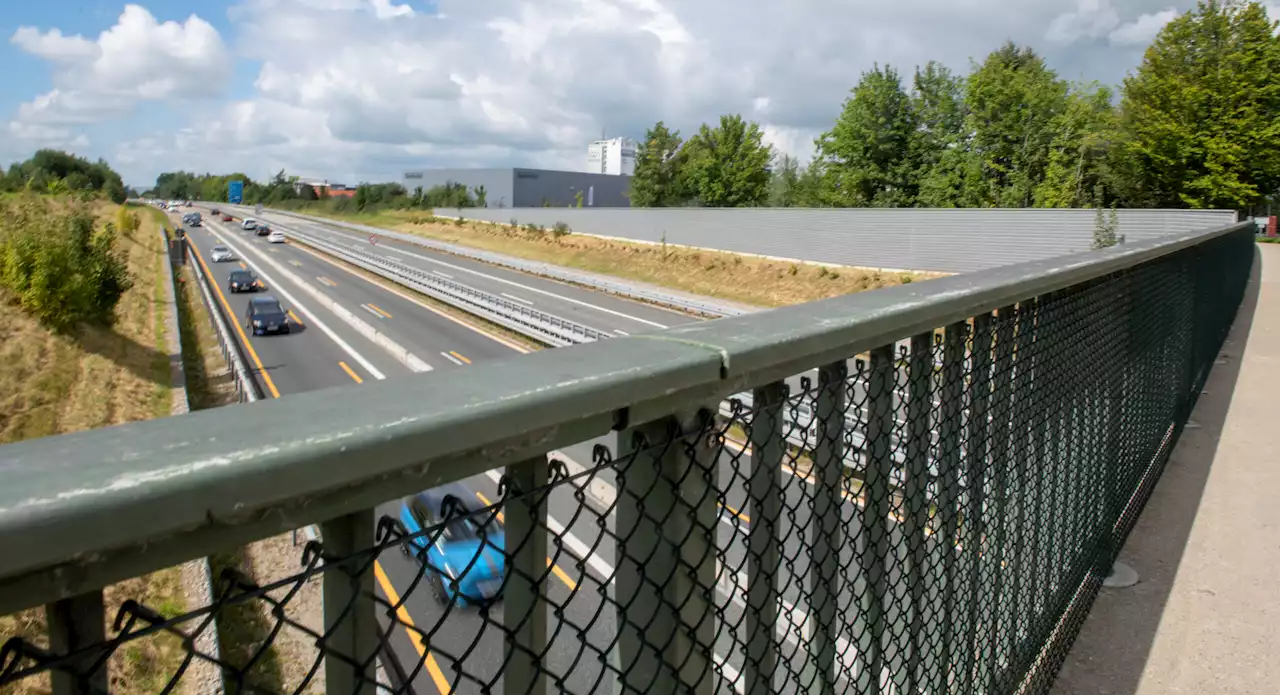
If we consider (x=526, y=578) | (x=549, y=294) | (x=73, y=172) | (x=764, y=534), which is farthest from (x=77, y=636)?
(x=73, y=172)

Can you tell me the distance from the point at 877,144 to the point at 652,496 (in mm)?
54624

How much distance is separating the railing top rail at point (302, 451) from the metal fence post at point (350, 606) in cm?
6

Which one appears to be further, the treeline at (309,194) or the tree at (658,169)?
the treeline at (309,194)

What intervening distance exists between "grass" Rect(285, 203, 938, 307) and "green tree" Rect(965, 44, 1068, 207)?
13.5m

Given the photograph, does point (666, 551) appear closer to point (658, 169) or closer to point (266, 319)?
point (266, 319)

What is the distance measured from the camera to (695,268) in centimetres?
4400

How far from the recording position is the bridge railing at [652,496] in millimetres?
946

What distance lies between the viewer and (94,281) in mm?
25750

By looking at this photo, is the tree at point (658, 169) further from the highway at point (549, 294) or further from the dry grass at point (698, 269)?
the highway at point (549, 294)

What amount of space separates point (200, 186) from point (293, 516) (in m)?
187

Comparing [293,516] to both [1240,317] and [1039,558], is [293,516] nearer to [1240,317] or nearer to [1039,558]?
[1039,558]

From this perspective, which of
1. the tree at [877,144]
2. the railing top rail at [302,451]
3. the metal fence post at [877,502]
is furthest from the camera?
the tree at [877,144]

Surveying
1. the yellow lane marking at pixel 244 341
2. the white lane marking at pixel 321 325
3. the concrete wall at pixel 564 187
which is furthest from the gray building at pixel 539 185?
the yellow lane marking at pixel 244 341

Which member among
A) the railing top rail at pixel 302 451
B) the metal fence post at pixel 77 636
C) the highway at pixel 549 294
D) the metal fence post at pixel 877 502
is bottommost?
the highway at pixel 549 294
